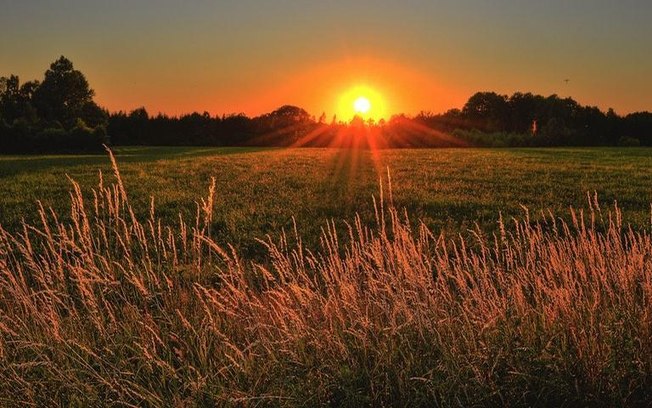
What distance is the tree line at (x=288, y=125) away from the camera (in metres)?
56.8

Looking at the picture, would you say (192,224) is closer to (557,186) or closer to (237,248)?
(237,248)

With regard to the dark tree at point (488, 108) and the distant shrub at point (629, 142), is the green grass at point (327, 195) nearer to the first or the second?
the distant shrub at point (629, 142)

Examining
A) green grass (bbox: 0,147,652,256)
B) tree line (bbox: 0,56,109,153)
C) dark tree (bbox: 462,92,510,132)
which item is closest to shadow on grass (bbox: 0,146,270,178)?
green grass (bbox: 0,147,652,256)

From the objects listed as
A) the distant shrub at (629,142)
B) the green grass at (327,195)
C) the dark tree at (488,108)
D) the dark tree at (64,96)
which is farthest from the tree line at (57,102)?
the distant shrub at (629,142)

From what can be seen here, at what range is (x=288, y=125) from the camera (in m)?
91.9

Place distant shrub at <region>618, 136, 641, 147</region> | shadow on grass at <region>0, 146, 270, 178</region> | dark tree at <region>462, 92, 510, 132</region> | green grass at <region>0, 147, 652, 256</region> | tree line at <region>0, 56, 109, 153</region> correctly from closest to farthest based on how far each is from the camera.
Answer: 1. green grass at <region>0, 147, 652, 256</region>
2. shadow on grass at <region>0, 146, 270, 178</region>
3. tree line at <region>0, 56, 109, 153</region>
4. distant shrub at <region>618, 136, 641, 147</region>
5. dark tree at <region>462, 92, 510, 132</region>

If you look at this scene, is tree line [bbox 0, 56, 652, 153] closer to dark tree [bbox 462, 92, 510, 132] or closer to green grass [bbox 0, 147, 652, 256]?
dark tree [bbox 462, 92, 510, 132]

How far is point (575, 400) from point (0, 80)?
9775 centimetres

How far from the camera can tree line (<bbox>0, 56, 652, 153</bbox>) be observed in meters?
56.8

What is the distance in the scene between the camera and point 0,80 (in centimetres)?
8500

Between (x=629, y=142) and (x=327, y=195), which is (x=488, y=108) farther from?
(x=327, y=195)

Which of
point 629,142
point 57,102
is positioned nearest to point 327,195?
point 57,102

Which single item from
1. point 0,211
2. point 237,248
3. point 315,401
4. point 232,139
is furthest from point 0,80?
point 315,401

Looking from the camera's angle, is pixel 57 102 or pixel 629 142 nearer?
pixel 57 102
